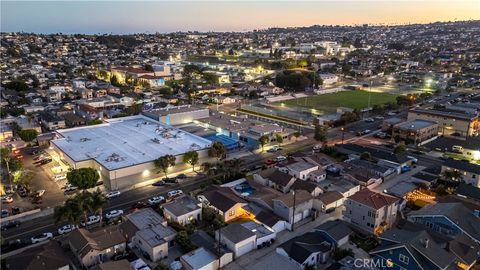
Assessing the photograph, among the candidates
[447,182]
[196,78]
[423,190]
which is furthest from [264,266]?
[196,78]

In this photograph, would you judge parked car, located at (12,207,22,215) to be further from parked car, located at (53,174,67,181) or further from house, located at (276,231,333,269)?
house, located at (276,231,333,269)

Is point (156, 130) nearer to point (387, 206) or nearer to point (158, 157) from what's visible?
point (158, 157)

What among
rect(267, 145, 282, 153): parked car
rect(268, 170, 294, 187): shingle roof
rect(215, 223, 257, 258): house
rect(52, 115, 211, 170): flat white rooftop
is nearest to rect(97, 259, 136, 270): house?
rect(215, 223, 257, 258): house

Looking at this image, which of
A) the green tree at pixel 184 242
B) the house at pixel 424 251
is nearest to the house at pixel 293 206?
the house at pixel 424 251

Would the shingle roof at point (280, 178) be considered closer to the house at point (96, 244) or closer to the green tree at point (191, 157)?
the green tree at point (191, 157)

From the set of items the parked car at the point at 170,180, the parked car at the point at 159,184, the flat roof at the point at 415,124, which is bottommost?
the parked car at the point at 159,184

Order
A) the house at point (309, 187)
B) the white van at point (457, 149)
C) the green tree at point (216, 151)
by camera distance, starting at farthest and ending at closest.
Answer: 1. the white van at point (457, 149)
2. the green tree at point (216, 151)
3. the house at point (309, 187)

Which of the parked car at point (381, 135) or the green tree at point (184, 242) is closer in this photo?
the green tree at point (184, 242)
